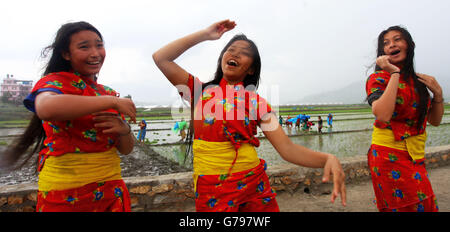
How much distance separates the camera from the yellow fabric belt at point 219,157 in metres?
1.40

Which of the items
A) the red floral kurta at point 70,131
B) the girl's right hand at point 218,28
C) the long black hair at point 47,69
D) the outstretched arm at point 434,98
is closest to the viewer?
the red floral kurta at point 70,131

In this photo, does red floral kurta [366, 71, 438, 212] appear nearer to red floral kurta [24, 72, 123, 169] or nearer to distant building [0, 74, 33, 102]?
red floral kurta [24, 72, 123, 169]

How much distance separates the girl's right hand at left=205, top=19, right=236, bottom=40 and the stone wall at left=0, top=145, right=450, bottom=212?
2182 millimetres

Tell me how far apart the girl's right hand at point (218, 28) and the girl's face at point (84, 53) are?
671 mm

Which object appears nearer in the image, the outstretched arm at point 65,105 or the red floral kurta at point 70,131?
the outstretched arm at point 65,105

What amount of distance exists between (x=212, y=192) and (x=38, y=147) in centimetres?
118

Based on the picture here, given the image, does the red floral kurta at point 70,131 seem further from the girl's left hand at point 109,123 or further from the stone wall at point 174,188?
the stone wall at point 174,188

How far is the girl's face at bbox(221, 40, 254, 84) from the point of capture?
153 centimetres

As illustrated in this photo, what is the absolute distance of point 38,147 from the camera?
1546mm

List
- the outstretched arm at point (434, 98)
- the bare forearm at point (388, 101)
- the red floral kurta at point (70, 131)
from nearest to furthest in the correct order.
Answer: the red floral kurta at point (70, 131) → the bare forearm at point (388, 101) → the outstretched arm at point (434, 98)

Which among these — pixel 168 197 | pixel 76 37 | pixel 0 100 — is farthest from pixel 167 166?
pixel 76 37

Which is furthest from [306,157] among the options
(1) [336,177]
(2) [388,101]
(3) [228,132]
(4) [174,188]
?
(4) [174,188]

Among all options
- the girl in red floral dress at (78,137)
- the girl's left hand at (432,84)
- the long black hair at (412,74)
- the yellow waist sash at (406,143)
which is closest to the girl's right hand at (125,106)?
the girl in red floral dress at (78,137)

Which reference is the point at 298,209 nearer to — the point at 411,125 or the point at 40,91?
the point at 411,125
